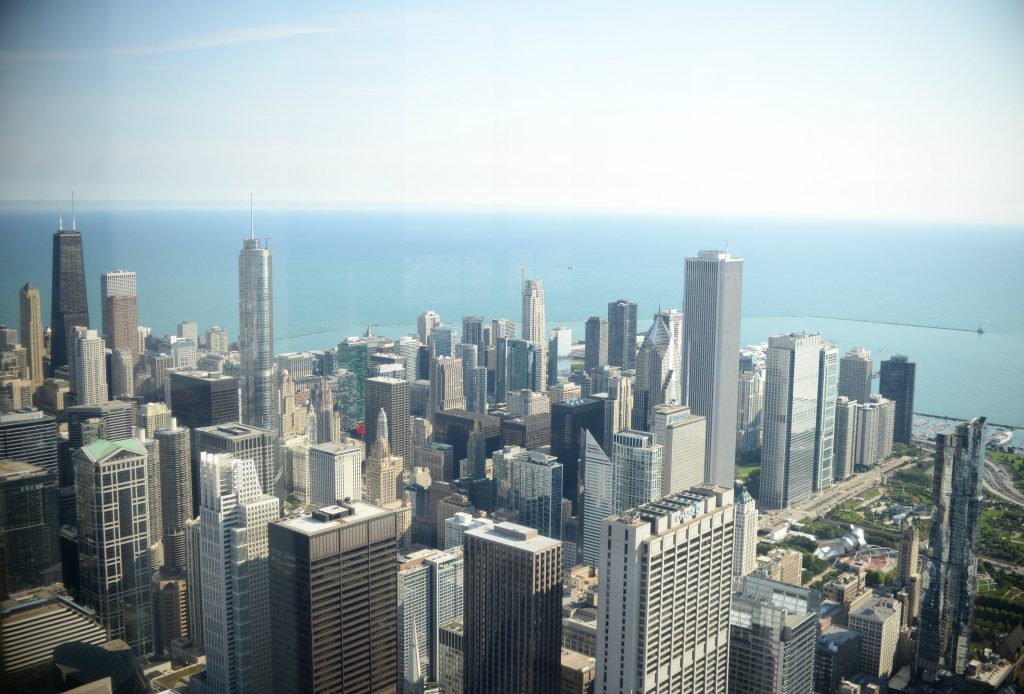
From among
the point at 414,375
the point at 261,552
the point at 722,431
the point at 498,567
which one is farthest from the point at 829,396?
the point at 261,552

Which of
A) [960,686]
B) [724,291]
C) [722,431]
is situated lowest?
[960,686]

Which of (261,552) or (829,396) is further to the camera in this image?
(829,396)

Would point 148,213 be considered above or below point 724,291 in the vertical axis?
above

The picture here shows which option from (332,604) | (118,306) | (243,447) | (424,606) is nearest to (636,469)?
(424,606)

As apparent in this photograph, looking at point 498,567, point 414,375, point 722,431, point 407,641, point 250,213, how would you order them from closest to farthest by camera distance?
point 498,567 → point 407,641 → point 250,213 → point 722,431 → point 414,375

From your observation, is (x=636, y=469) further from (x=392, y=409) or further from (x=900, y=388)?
(x=392, y=409)

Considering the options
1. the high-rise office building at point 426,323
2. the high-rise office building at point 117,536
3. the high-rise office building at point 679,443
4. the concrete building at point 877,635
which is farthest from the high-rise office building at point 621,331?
the high-rise office building at point 117,536

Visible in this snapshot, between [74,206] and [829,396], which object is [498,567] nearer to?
[74,206]

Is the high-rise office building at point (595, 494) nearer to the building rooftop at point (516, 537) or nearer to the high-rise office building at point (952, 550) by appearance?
the building rooftop at point (516, 537)
